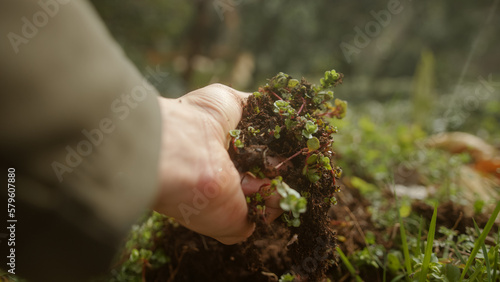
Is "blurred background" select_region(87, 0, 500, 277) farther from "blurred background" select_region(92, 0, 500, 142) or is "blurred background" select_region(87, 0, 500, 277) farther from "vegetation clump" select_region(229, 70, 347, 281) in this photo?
"vegetation clump" select_region(229, 70, 347, 281)

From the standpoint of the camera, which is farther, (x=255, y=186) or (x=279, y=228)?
(x=279, y=228)

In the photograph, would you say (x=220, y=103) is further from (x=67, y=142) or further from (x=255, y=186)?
(x=67, y=142)

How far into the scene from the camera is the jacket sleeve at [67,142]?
0.66 metres

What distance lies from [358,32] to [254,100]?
392 inches

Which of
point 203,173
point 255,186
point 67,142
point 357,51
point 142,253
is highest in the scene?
point 67,142

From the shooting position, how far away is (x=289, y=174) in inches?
44.5

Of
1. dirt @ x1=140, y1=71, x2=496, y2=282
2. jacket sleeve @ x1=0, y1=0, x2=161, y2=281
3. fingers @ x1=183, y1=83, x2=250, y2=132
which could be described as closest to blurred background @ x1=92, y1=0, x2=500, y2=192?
dirt @ x1=140, y1=71, x2=496, y2=282

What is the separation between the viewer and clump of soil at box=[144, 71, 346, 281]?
1067 mm

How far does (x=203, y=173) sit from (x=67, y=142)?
370mm

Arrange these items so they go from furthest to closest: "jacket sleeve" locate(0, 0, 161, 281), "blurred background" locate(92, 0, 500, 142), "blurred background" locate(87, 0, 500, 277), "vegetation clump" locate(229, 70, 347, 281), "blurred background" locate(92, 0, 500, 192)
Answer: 1. "blurred background" locate(92, 0, 500, 142)
2. "blurred background" locate(92, 0, 500, 192)
3. "blurred background" locate(87, 0, 500, 277)
4. "vegetation clump" locate(229, 70, 347, 281)
5. "jacket sleeve" locate(0, 0, 161, 281)

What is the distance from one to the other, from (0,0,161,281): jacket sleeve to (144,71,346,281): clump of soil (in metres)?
0.40

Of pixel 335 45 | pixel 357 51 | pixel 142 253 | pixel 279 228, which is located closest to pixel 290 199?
pixel 279 228

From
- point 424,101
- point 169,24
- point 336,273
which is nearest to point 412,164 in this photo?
point 336,273

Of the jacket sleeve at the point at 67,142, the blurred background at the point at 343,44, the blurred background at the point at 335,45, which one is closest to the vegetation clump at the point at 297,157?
the jacket sleeve at the point at 67,142
